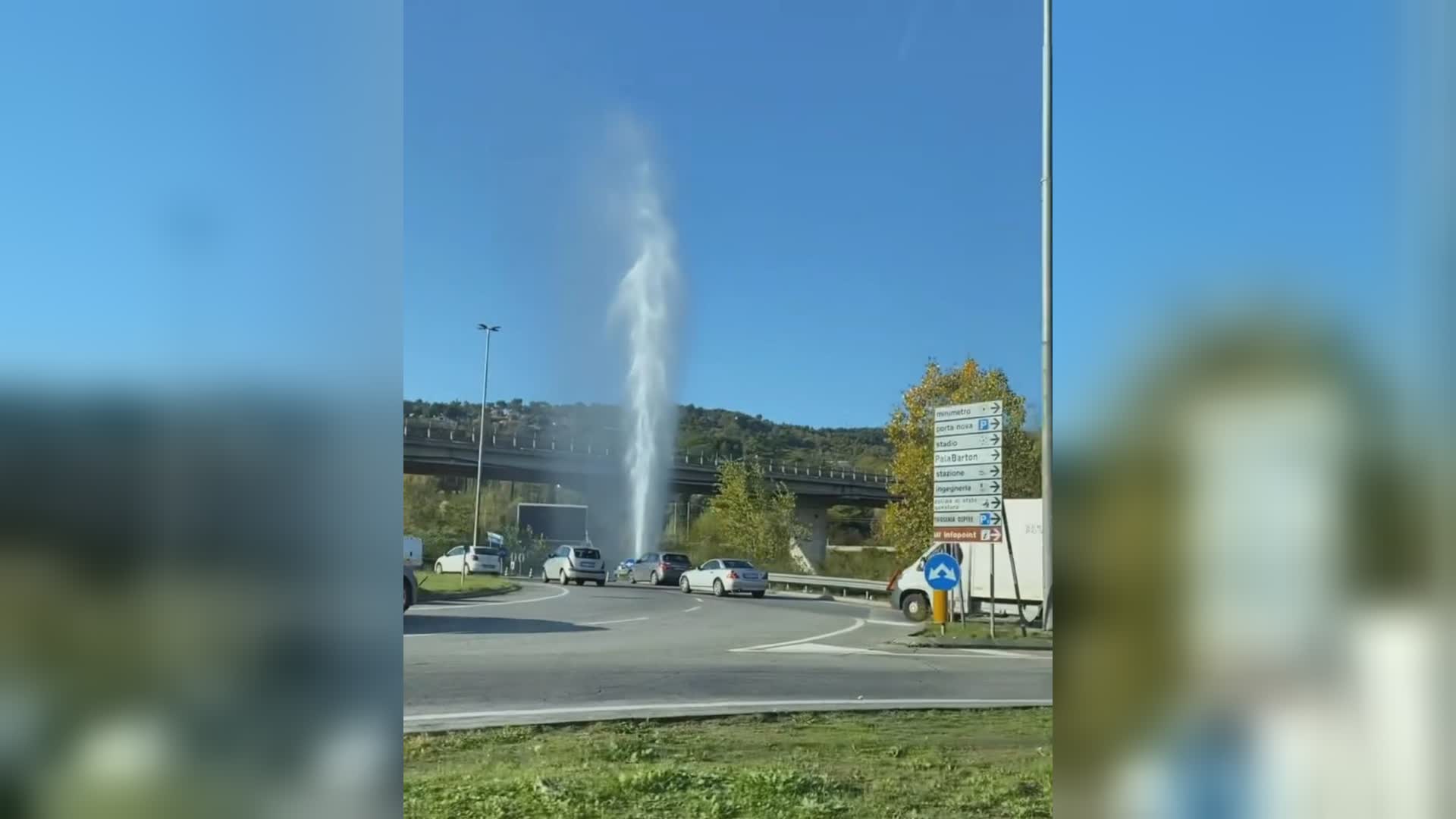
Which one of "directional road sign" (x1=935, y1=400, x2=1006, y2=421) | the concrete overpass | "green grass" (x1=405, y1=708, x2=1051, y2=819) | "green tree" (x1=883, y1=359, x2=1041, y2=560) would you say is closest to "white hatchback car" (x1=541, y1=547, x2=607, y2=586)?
the concrete overpass

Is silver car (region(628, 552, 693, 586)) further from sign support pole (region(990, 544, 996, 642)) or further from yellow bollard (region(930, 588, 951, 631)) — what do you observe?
sign support pole (region(990, 544, 996, 642))

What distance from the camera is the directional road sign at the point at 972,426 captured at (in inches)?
162

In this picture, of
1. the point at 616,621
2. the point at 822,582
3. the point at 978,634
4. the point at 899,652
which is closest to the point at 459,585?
the point at 616,621

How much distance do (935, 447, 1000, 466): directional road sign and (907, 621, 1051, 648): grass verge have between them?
0.94 m

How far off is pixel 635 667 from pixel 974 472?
5.84 feet

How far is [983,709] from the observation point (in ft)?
14.8

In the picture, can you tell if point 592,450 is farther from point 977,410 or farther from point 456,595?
point 977,410

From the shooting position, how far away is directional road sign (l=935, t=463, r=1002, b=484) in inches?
165
